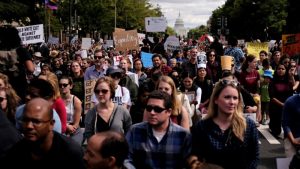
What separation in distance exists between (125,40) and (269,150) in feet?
29.1

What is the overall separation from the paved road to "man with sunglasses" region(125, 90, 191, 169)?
4.46 m

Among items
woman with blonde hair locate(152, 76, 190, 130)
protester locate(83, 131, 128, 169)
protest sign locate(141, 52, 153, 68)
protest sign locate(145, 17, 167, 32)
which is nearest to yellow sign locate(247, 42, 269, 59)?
protest sign locate(141, 52, 153, 68)

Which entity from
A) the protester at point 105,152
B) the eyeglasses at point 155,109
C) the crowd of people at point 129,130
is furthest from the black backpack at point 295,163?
the protester at point 105,152

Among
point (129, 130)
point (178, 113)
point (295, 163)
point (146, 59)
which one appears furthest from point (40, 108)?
point (146, 59)

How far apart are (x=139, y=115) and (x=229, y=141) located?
2.37 meters

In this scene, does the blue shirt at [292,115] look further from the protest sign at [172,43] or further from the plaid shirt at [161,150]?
the protest sign at [172,43]

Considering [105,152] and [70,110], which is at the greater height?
[105,152]

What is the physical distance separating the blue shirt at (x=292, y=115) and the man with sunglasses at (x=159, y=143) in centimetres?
181

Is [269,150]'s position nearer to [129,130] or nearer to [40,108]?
[129,130]

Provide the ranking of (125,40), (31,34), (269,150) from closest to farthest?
(269,150), (31,34), (125,40)

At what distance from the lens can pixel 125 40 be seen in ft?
59.5

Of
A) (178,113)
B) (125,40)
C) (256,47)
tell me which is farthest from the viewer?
(256,47)

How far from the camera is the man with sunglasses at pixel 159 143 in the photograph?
179 inches

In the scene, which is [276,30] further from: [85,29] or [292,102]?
[292,102]
